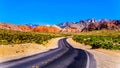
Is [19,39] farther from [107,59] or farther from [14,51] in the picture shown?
[107,59]

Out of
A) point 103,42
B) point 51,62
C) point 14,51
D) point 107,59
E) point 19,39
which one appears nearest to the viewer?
point 51,62

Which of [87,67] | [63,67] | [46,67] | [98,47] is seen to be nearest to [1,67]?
[46,67]

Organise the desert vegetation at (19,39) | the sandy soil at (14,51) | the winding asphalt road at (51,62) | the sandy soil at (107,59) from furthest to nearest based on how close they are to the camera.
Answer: the desert vegetation at (19,39), the sandy soil at (14,51), the sandy soil at (107,59), the winding asphalt road at (51,62)

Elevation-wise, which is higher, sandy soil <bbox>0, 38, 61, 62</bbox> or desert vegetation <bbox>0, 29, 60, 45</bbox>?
desert vegetation <bbox>0, 29, 60, 45</bbox>

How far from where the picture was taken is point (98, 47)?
54.6m

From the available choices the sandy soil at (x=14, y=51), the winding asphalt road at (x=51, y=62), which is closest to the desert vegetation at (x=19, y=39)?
the sandy soil at (x=14, y=51)

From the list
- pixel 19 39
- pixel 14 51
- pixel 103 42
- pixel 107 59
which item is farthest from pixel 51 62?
pixel 19 39

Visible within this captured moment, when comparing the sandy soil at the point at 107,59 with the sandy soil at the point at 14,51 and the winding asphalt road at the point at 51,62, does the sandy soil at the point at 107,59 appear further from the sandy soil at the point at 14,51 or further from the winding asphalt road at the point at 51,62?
the sandy soil at the point at 14,51

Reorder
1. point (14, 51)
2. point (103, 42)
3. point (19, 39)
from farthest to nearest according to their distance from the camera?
point (19, 39) → point (103, 42) → point (14, 51)

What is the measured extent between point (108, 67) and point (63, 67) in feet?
14.0

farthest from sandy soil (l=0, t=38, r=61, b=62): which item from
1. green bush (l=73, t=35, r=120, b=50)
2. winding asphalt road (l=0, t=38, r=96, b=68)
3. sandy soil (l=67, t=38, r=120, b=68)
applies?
green bush (l=73, t=35, r=120, b=50)

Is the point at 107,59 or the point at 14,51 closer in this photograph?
the point at 107,59

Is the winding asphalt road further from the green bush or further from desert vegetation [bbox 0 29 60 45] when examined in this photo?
desert vegetation [bbox 0 29 60 45]

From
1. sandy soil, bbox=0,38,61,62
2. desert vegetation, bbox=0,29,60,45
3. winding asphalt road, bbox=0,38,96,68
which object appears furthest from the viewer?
desert vegetation, bbox=0,29,60,45
